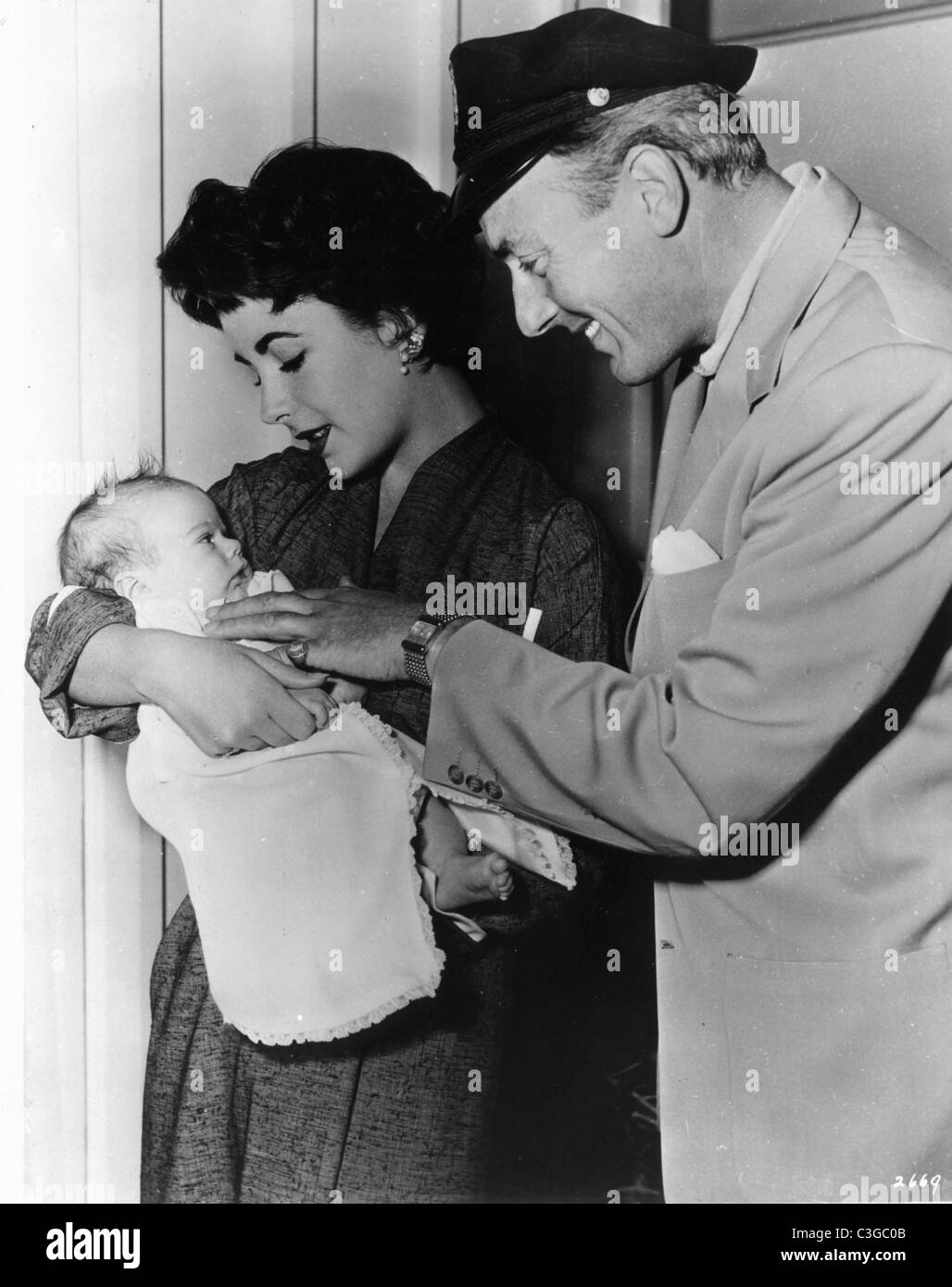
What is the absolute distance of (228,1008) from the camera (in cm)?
165

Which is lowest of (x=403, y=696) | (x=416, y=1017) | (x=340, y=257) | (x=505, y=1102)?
(x=505, y=1102)

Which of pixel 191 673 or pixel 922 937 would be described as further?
pixel 191 673

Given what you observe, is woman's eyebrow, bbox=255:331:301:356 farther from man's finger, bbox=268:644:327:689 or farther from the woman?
man's finger, bbox=268:644:327:689

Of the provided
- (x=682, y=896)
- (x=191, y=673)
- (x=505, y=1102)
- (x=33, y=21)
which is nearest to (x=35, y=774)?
(x=191, y=673)

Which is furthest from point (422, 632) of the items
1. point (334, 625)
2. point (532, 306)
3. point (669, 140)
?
point (669, 140)

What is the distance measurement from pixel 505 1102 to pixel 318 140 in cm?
142

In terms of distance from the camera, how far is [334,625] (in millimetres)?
1639

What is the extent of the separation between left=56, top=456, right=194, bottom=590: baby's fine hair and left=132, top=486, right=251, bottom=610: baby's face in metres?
0.02

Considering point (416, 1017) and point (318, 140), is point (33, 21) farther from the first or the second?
point (416, 1017)

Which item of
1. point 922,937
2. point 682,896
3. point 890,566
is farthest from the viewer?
point 682,896

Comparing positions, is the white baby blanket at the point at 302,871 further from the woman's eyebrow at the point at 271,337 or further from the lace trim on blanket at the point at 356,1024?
the woman's eyebrow at the point at 271,337

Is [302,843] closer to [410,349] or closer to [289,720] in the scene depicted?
[289,720]

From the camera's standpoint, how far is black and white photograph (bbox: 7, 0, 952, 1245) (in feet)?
4.90

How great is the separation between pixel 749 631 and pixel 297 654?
0.63m
